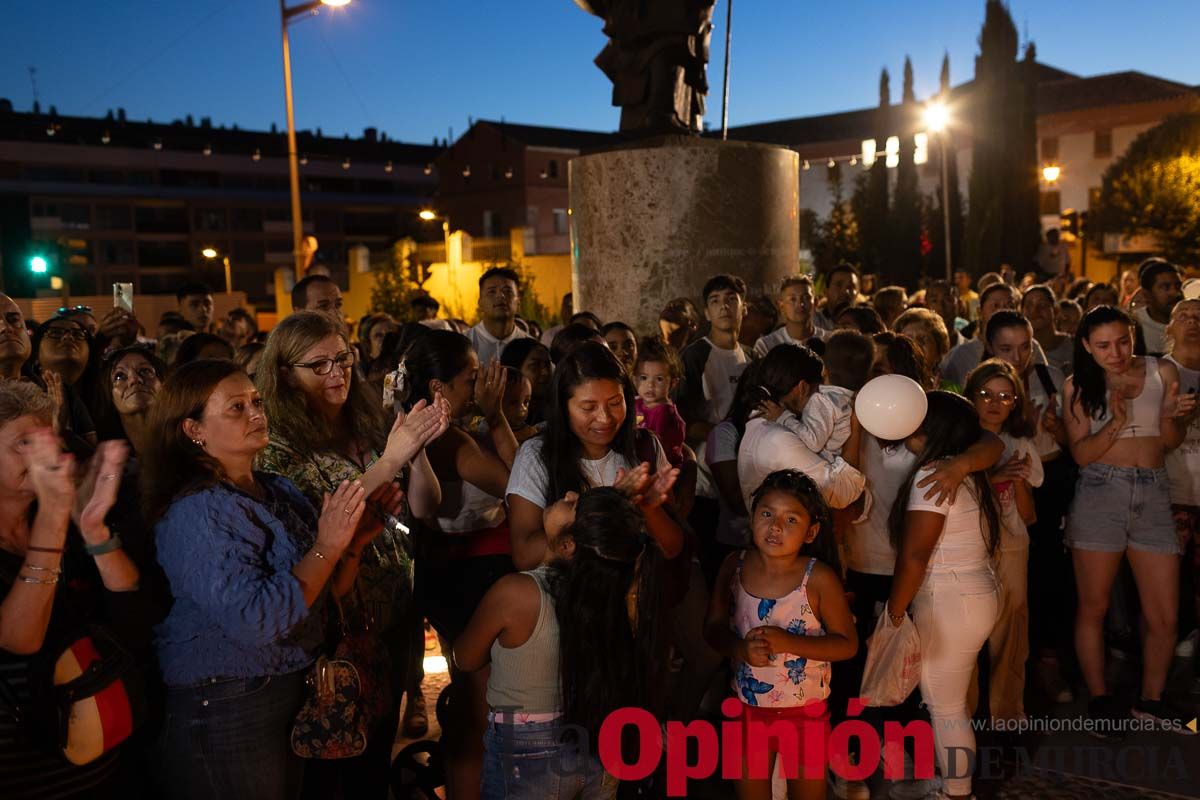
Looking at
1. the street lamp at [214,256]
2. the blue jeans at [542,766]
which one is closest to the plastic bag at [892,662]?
the blue jeans at [542,766]

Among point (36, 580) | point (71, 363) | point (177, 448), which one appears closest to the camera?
point (36, 580)

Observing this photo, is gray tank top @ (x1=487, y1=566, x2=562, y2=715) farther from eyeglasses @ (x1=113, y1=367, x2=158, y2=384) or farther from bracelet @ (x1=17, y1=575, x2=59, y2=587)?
eyeglasses @ (x1=113, y1=367, x2=158, y2=384)

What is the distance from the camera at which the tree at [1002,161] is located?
3653cm

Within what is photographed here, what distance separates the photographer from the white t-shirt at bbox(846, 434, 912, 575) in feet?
13.2

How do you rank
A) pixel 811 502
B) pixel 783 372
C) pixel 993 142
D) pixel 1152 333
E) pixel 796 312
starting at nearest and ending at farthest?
pixel 811 502 < pixel 783 372 < pixel 796 312 < pixel 1152 333 < pixel 993 142

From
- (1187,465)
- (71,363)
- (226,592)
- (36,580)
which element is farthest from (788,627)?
(71,363)

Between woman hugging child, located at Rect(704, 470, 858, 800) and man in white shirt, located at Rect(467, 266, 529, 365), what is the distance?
10.6 ft

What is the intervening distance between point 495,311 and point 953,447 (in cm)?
339

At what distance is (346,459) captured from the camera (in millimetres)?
3344

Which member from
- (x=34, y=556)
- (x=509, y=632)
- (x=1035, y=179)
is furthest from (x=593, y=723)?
(x=1035, y=179)

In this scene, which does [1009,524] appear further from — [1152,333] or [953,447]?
[1152,333]

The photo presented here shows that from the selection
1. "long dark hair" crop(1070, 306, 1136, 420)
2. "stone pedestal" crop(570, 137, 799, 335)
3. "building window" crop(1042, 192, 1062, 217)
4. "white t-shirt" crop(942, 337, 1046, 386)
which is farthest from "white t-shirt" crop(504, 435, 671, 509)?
"building window" crop(1042, 192, 1062, 217)

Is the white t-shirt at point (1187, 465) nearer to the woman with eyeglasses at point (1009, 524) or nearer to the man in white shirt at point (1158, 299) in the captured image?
the woman with eyeglasses at point (1009, 524)

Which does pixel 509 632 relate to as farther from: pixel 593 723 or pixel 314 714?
pixel 314 714
